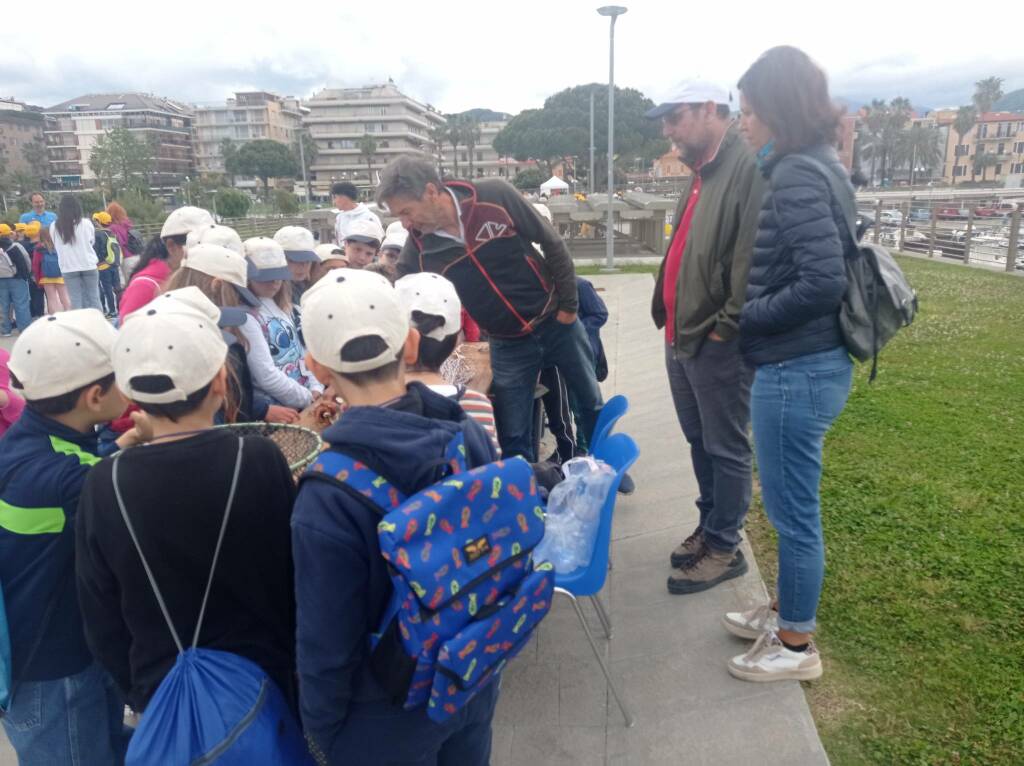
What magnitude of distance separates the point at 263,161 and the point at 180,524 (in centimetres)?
9398

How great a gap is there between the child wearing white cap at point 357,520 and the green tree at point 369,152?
4011 inches

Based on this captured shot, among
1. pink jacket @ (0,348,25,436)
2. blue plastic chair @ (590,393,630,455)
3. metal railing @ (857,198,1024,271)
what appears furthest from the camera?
metal railing @ (857,198,1024,271)

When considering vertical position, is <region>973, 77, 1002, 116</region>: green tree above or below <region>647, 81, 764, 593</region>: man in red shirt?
above

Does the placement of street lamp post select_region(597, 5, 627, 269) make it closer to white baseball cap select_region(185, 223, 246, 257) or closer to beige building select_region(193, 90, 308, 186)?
white baseball cap select_region(185, 223, 246, 257)

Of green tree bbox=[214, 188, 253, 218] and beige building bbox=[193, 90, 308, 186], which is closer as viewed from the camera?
green tree bbox=[214, 188, 253, 218]

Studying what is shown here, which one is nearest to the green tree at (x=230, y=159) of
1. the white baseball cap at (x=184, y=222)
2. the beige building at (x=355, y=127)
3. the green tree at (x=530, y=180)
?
the beige building at (x=355, y=127)

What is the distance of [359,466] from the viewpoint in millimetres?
1467

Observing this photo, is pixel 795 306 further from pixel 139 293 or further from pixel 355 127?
pixel 355 127

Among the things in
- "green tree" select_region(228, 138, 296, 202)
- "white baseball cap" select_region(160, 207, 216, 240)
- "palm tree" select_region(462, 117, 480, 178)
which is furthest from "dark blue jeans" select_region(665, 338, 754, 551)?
"palm tree" select_region(462, 117, 480, 178)

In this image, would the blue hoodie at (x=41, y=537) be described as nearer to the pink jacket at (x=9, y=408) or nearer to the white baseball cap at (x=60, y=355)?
Result: the white baseball cap at (x=60, y=355)

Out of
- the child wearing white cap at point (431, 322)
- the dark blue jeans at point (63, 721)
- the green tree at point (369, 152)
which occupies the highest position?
the green tree at point (369, 152)

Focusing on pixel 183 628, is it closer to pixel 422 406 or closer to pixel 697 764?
pixel 422 406

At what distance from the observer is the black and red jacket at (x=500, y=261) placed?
3.71m

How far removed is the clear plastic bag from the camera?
2.78m
